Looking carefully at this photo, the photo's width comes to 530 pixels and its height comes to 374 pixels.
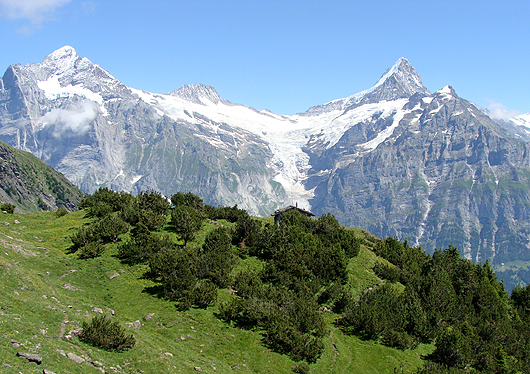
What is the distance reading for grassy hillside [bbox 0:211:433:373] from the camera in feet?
76.4

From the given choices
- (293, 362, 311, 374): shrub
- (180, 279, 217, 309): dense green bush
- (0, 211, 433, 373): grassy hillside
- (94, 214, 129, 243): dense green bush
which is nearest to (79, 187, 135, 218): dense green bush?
(94, 214, 129, 243): dense green bush

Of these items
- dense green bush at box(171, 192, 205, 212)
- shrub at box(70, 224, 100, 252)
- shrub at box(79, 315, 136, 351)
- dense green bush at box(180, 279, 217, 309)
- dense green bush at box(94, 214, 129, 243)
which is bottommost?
shrub at box(79, 315, 136, 351)

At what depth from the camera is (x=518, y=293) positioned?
252 feet

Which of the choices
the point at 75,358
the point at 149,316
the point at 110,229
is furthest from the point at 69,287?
the point at 75,358

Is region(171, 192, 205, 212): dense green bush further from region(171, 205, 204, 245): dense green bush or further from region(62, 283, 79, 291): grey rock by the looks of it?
region(62, 283, 79, 291): grey rock

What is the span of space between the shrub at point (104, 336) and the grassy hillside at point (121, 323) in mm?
669

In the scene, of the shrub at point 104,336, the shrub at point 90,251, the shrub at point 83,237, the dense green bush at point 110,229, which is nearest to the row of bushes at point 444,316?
the shrub at point 104,336

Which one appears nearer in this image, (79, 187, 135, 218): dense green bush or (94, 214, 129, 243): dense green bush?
(94, 214, 129, 243): dense green bush

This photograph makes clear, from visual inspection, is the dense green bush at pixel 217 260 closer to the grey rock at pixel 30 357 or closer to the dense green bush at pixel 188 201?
the dense green bush at pixel 188 201

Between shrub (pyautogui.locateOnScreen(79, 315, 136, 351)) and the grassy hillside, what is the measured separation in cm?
67

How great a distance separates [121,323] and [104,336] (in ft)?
21.8

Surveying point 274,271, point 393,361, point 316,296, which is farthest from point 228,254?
point 393,361

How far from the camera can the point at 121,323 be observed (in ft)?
104

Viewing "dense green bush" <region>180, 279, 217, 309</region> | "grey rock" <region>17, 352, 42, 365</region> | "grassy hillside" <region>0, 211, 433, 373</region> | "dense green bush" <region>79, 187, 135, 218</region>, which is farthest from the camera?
"dense green bush" <region>79, 187, 135, 218</region>
